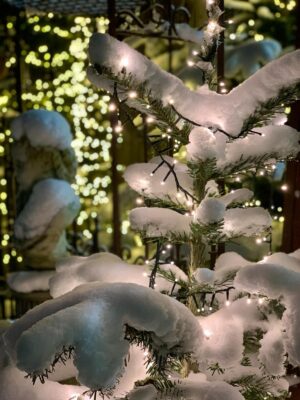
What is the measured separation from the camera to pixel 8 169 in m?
→ 4.41

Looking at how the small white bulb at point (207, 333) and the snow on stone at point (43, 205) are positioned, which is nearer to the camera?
the small white bulb at point (207, 333)

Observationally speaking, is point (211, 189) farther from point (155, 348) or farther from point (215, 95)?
point (155, 348)

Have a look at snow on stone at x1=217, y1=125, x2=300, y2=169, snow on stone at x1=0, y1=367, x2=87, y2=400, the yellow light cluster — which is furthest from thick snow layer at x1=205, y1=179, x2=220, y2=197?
the yellow light cluster

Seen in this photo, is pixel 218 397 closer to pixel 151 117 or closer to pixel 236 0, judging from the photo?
pixel 151 117

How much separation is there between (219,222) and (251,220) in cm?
18

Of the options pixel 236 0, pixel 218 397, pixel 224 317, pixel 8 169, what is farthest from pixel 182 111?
pixel 236 0

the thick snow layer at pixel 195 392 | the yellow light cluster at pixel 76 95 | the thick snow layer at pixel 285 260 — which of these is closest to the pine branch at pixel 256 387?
the thick snow layer at pixel 195 392

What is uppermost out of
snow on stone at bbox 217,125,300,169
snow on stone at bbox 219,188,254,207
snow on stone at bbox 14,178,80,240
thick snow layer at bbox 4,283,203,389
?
snow on stone at bbox 217,125,300,169

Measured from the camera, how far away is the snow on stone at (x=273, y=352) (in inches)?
58.9

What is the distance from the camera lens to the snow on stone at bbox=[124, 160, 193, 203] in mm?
1722

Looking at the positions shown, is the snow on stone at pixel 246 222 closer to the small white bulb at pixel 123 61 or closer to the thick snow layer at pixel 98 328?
the thick snow layer at pixel 98 328

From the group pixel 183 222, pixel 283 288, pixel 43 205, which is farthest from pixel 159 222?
pixel 43 205

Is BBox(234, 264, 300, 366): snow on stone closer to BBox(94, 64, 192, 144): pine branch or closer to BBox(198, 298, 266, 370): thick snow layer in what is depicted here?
BBox(198, 298, 266, 370): thick snow layer

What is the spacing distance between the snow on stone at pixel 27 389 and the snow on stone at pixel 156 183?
619 millimetres
